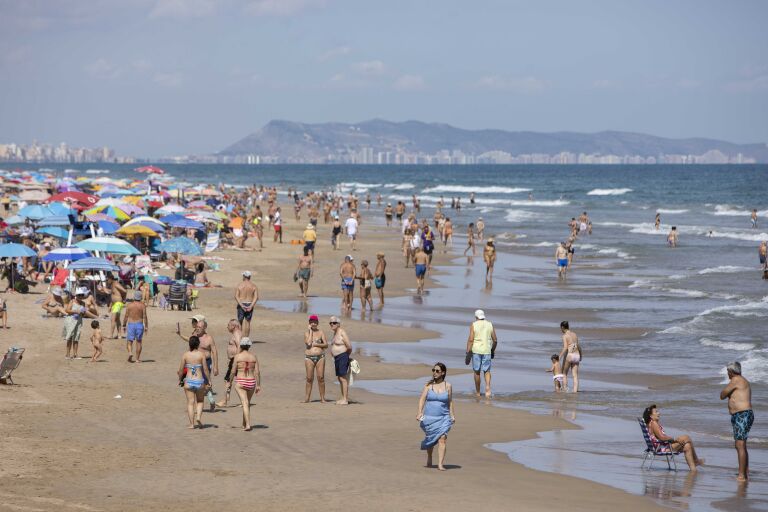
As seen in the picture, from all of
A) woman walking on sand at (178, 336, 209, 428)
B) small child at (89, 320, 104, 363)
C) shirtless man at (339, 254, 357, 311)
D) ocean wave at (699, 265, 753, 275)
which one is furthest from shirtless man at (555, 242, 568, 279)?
woman walking on sand at (178, 336, 209, 428)

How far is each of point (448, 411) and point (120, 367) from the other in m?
7.43

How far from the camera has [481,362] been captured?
51.1ft

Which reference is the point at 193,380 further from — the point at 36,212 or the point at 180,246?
the point at 36,212

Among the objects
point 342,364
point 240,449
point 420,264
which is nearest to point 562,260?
point 420,264

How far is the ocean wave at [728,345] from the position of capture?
1978 centimetres

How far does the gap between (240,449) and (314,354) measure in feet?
9.45

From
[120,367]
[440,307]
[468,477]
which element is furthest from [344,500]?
[440,307]

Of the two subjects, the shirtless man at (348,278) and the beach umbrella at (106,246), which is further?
the shirtless man at (348,278)

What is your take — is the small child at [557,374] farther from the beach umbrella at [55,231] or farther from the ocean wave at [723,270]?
the ocean wave at [723,270]

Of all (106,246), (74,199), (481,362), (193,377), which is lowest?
(481,362)

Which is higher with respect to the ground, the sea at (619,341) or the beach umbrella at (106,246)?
the beach umbrella at (106,246)

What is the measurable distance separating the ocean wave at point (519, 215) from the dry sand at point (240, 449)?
4817cm

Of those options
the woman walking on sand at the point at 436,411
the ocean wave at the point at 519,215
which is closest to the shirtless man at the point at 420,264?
the woman walking on sand at the point at 436,411

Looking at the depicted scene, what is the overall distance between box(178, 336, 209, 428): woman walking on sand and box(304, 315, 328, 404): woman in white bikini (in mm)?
1947
